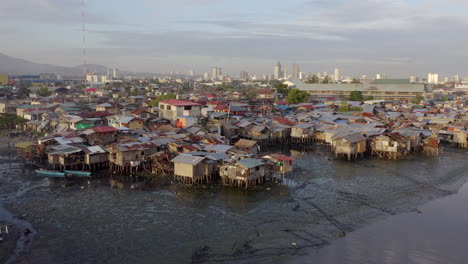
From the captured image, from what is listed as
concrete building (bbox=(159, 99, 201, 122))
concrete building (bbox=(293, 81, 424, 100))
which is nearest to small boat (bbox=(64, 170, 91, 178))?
concrete building (bbox=(159, 99, 201, 122))

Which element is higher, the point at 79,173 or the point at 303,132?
the point at 303,132

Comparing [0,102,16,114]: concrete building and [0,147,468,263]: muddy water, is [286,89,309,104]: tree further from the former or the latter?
[0,102,16,114]: concrete building

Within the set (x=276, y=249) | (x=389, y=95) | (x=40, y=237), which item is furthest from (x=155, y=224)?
(x=389, y=95)

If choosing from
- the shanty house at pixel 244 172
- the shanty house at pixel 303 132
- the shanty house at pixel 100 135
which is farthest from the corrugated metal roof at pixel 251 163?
the shanty house at pixel 303 132

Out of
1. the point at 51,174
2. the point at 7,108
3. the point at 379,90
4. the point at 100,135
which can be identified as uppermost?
the point at 379,90

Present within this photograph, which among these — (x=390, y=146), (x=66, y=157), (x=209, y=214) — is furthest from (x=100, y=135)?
(x=390, y=146)

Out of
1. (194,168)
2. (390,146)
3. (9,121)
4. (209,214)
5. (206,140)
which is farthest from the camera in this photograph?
(9,121)

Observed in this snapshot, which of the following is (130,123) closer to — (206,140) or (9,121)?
(206,140)
